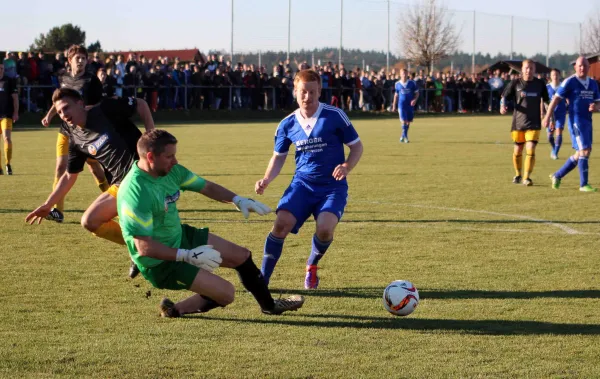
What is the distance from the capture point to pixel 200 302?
6.27 meters

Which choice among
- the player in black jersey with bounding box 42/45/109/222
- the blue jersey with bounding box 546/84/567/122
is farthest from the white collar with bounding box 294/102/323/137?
the blue jersey with bounding box 546/84/567/122

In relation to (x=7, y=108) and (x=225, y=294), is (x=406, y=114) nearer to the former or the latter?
(x=7, y=108)

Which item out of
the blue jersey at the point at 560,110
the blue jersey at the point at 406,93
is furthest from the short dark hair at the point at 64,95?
the blue jersey at the point at 406,93

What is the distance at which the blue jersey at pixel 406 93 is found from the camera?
27089mm

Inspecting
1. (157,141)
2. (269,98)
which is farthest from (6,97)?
(269,98)

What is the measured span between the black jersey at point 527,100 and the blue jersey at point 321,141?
834 centimetres

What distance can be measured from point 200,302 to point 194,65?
31001 millimetres

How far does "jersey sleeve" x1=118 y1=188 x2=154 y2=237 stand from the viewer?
5.66 m

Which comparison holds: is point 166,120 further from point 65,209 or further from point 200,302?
point 200,302

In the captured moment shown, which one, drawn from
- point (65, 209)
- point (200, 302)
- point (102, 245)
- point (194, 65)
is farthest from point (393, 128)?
point (200, 302)

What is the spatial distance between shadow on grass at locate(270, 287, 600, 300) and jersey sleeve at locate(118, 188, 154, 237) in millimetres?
1768

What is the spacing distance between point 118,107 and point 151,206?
8.03ft

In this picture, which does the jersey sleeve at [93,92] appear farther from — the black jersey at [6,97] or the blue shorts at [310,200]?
the black jersey at [6,97]

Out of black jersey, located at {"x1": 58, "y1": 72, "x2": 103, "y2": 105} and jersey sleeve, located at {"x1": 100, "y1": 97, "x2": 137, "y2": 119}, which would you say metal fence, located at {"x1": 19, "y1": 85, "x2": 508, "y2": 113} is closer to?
black jersey, located at {"x1": 58, "y1": 72, "x2": 103, "y2": 105}
